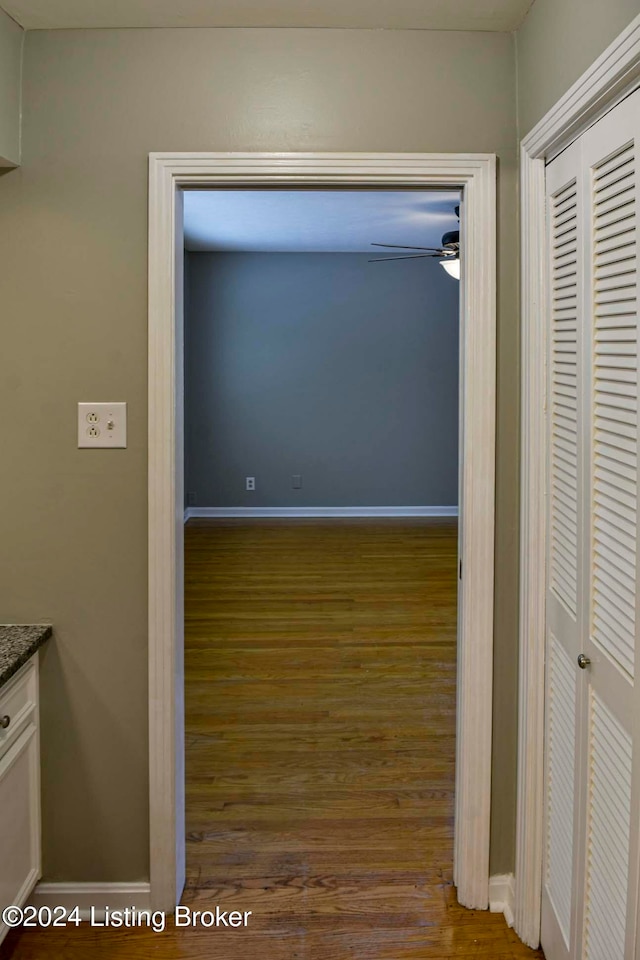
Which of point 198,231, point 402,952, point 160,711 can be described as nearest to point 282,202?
point 198,231

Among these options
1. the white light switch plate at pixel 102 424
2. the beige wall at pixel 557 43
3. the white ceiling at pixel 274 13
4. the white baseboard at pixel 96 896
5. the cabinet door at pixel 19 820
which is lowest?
the white baseboard at pixel 96 896

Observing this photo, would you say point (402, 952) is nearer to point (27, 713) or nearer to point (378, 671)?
point (27, 713)

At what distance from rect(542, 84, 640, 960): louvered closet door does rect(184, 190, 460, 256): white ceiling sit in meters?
3.42

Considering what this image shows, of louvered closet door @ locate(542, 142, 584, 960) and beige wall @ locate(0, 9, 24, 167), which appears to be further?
beige wall @ locate(0, 9, 24, 167)

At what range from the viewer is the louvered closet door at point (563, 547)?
1713mm

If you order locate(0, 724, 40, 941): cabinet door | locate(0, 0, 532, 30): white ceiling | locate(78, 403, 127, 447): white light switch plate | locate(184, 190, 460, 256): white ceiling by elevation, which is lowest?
locate(0, 724, 40, 941): cabinet door

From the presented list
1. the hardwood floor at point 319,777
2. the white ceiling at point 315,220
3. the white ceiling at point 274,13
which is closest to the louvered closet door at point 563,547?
the hardwood floor at point 319,777

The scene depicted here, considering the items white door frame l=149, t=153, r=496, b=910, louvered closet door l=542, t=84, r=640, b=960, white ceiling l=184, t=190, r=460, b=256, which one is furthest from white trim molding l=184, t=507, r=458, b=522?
louvered closet door l=542, t=84, r=640, b=960

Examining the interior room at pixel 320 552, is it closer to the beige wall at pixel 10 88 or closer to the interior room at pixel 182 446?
the interior room at pixel 182 446

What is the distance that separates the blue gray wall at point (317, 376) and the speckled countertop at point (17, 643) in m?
5.99

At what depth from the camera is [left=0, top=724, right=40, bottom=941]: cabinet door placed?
1.86 meters

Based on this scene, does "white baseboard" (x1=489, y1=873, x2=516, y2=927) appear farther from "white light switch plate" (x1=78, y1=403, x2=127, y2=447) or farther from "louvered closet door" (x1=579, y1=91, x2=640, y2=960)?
"white light switch plate" (x1=78, y1=403, x2=127, y2=447)

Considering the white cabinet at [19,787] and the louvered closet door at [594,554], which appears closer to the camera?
the louvered closet door at [594,554]

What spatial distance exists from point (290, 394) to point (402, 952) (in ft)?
20.9
